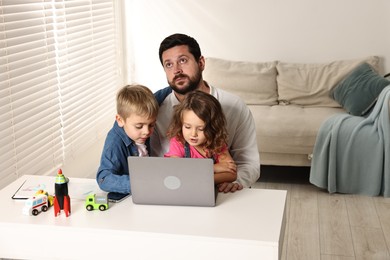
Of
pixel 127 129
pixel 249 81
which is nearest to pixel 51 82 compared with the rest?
pixel 127 129

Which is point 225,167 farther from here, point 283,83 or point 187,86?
point 283,83

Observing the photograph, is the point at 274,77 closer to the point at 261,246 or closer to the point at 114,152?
the point at 114,152

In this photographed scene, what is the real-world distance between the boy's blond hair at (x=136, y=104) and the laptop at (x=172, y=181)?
1.07 feet

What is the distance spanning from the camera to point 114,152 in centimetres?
236

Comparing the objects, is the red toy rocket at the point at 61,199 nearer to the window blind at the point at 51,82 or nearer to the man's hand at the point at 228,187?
the man's hand at the point at 228,187

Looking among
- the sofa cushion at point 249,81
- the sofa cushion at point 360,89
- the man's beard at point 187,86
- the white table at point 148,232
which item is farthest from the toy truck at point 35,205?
the sofa cushion at point 249,81

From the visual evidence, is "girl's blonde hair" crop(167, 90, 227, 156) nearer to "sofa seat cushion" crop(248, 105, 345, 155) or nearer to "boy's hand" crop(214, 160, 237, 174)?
"boy's hand" crop(214, 160, 237, 174)

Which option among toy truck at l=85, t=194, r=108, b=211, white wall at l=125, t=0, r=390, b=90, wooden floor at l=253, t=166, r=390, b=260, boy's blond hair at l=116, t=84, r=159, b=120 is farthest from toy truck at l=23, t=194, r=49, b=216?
white wall at l=125, t=0, r=390, b=90

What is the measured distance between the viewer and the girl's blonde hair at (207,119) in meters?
2.36

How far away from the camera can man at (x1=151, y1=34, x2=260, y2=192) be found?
2.65 meters

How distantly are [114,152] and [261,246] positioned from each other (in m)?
0.77

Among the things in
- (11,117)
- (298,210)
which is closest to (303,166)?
(298,210)

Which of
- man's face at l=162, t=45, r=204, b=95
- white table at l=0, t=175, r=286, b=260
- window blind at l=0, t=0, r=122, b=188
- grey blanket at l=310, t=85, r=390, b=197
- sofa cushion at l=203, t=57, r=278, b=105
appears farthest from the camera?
sofa cushion at l=203, t=57, r=278, b=105

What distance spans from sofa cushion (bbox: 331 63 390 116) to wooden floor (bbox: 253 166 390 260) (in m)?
0.65
